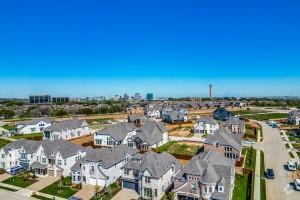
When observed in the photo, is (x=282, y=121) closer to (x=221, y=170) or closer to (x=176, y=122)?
(x=176, y=122)

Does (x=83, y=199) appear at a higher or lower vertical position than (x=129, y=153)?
lower

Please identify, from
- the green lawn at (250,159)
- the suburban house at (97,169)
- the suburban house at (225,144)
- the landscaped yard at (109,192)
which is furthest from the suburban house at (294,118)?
the landscaped yard at (109,192)

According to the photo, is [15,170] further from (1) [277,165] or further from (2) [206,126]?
(2) [206,126]

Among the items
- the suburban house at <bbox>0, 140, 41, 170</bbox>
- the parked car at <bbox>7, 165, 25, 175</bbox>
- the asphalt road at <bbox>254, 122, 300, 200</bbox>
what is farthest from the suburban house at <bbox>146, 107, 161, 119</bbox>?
the parked car at <bbox>7, 165, 25, 175</bbox>

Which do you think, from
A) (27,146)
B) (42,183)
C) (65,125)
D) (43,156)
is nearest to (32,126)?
(65,125)

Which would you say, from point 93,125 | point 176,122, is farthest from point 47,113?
point 176,122

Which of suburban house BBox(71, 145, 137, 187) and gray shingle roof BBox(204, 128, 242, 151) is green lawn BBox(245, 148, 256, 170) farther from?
suburban house BBox(71, 145, 137, 187)
